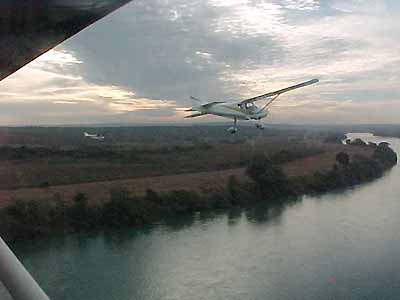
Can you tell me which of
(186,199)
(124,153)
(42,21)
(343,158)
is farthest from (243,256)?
(42,21)

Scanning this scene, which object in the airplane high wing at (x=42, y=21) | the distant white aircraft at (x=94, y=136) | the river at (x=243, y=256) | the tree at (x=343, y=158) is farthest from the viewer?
the distant white aircraft at (x=94, y=136)

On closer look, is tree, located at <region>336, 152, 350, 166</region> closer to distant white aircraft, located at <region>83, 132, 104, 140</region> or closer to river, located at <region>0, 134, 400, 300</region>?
river, located at <region>0, 134, 400, 300</region>

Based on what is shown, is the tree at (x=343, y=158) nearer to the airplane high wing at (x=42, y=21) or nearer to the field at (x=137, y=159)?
the field at (x=137, y=159)

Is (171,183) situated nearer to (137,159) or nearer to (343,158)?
(137,159)

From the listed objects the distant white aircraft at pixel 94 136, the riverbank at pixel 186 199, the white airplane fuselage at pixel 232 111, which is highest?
the white airplane fuselage at pixel 232 111

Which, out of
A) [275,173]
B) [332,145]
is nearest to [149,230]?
[275,173]

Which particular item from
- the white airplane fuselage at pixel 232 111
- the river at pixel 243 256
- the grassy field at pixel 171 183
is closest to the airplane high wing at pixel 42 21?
the white airplane fuselage at pixel 232 111

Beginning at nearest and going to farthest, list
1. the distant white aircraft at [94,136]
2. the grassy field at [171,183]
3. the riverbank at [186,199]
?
the riverbank at [186,199]
the grassy field at [171,183]
the distant white aircraft at [94,136]

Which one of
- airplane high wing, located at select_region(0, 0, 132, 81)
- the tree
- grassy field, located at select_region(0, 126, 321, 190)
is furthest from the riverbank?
airplane high wing, located at select_region(0, 0, 132, 81)
